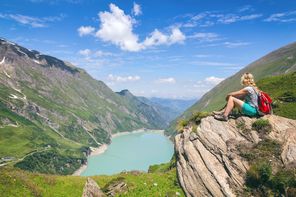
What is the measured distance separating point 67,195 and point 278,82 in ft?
248

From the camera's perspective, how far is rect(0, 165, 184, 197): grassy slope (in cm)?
2828

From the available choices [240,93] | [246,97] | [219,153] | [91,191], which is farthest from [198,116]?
[91,191]

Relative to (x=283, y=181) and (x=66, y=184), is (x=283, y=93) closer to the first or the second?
(x=66, y=184)

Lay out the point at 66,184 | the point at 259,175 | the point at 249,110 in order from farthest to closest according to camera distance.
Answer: the point at 66,184
the point at 249,110
the point at 259,175

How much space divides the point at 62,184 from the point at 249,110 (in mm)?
20298

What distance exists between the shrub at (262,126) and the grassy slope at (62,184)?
25.1ft

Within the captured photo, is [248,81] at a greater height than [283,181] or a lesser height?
greater

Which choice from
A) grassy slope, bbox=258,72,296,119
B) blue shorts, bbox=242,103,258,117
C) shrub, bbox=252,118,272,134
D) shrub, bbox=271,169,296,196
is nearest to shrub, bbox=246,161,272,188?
shrub, bbox=271,169,296,196

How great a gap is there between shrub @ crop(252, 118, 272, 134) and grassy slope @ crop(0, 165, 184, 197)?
765 cm

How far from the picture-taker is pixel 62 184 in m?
33.5

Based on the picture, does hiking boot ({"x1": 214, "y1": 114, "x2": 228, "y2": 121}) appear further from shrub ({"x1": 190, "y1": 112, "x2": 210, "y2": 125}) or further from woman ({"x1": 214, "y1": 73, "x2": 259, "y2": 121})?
shrub ({"x1": 190, "y1": 112, "x2": 210, "y2": 125})

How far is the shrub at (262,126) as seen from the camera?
79.5ft

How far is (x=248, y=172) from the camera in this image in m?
22.0

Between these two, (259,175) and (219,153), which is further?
(219,153)
